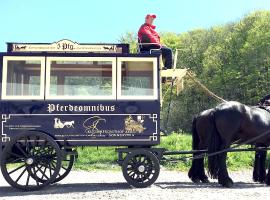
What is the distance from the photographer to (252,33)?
36.4 m

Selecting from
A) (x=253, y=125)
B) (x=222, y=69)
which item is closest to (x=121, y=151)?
(x=253, y=125)

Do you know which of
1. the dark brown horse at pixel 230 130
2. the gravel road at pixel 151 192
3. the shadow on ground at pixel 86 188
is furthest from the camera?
the dark brown horse at pixel 230 130

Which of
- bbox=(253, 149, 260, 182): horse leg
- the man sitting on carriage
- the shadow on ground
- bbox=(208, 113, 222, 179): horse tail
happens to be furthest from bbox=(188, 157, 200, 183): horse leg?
the man sitting on carriage

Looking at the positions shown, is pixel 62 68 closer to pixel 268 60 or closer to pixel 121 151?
pixel 121 151

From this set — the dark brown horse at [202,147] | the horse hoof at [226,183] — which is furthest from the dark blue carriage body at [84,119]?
the horse hoof at [226,183]

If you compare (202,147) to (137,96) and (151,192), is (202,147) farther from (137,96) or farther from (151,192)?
(151,192)

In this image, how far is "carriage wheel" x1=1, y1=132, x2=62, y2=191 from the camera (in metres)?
8.25

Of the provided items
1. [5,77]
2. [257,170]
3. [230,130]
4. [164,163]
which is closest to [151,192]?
[230,130]

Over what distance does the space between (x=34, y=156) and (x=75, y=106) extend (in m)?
1.28

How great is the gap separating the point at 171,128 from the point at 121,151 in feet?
96.6

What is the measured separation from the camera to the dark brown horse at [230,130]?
8934 millimetres

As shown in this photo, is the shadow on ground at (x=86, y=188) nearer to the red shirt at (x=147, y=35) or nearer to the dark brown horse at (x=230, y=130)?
the dark brown horse at (x=230, y=130)

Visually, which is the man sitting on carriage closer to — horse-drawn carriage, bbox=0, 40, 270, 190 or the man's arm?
the man's arm

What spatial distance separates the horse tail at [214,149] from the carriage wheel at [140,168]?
4.03 ft
